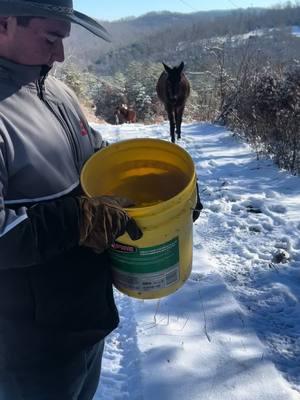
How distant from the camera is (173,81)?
8312 mm

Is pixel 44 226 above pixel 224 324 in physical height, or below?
above

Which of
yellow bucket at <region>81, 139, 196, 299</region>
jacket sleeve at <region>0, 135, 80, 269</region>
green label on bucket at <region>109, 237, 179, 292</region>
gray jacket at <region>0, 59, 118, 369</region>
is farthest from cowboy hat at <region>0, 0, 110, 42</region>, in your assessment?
green label on bucket at <region>109, 237, 179, 292</region>

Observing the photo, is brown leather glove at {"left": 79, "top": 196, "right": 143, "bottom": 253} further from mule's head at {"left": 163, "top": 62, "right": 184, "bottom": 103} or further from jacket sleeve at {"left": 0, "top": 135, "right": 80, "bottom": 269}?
mule's head at {"left": 163, "top": 62, "right": 184, "bottom": 103}

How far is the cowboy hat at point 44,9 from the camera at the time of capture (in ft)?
4.17

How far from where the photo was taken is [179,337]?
2.96 metres

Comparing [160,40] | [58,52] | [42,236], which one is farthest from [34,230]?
[160,40]

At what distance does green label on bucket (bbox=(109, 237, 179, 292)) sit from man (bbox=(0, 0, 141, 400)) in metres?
0.07

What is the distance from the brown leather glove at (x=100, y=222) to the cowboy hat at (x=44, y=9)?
1.74ft

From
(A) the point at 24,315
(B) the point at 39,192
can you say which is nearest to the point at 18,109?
(B) the point at 39,192

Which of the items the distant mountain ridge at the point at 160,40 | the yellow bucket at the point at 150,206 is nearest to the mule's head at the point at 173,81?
the yellow bucket at the point at 150,206

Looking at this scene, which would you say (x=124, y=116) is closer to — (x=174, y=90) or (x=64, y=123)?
(x=174, y=90)

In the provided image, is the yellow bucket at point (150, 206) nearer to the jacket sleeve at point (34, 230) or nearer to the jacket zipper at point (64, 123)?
the jacket zipper at point (64, 123)

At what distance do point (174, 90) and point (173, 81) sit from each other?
22 centimetres

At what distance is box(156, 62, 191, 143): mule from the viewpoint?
8273 millimetres
